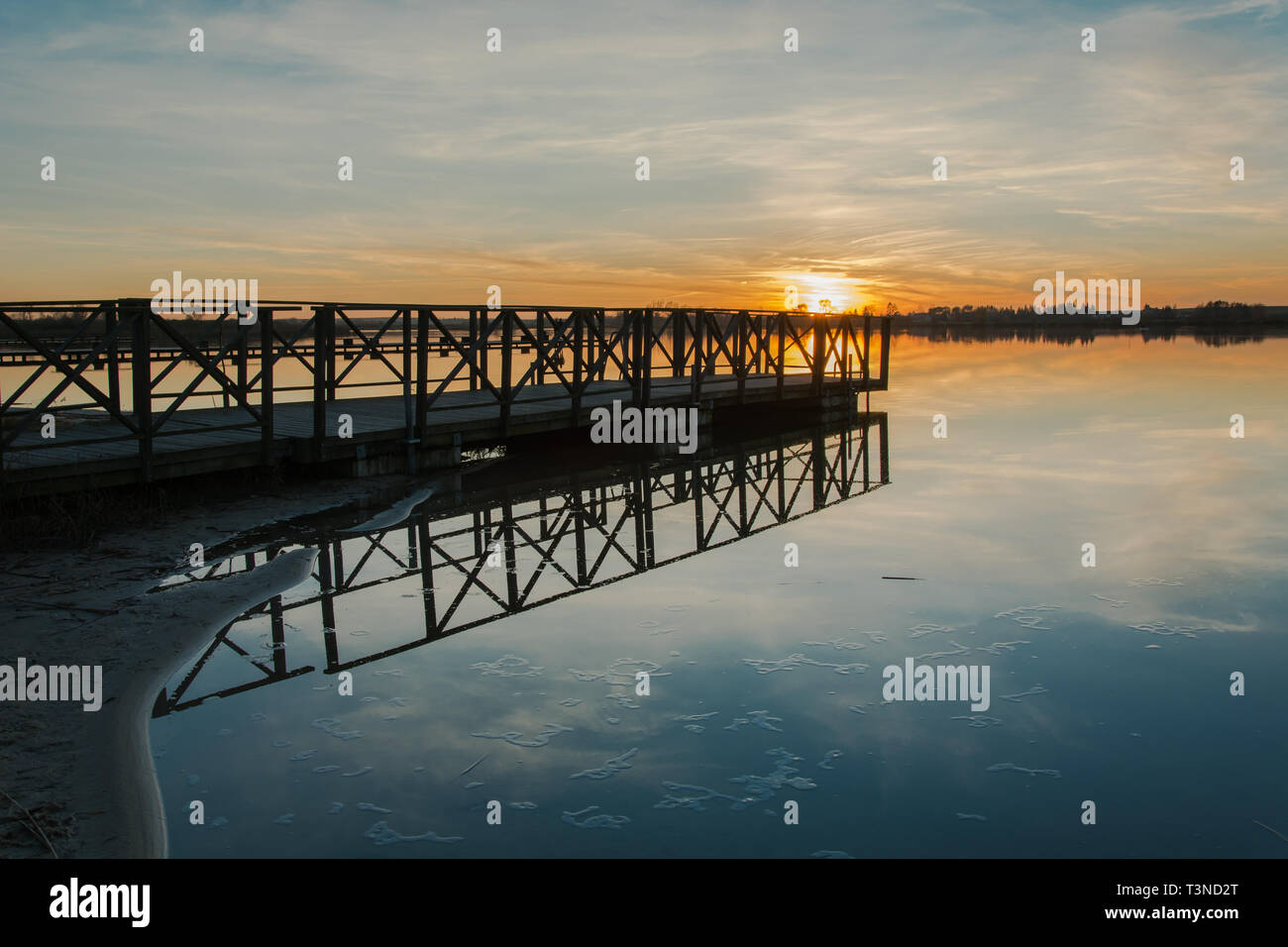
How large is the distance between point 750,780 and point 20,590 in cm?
622

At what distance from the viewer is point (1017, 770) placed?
5594 mm

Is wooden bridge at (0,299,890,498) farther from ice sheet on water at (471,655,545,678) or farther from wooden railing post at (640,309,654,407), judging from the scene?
ice sheet on water at (471,655,545,678)

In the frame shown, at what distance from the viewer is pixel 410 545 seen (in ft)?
35.0

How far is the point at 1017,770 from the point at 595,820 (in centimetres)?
237

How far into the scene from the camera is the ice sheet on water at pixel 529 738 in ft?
19.4

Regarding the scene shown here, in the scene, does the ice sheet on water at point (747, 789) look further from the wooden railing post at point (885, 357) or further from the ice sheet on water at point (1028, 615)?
the wooden railing post at point (885, 357)

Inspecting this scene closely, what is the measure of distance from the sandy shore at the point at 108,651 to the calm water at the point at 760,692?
0.21 m

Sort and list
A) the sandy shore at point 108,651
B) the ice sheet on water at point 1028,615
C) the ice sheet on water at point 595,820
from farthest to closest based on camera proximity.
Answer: the ice sheet on water at point 1028,615
the ice sheet on water at point 595,820
the sandy shore at point 108,651

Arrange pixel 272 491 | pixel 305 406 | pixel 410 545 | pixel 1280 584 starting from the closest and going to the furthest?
pixel 1280 584, pixel 410 545, pixel 272 491, pixel 305 406

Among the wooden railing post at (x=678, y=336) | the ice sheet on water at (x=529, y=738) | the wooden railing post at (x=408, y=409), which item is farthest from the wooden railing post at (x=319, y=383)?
the ice sheet on water at (x=529, y=738)

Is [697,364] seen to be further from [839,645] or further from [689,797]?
[689,797]

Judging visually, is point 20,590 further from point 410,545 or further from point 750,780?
point 750,780

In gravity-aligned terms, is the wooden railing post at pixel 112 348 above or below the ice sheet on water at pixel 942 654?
above
